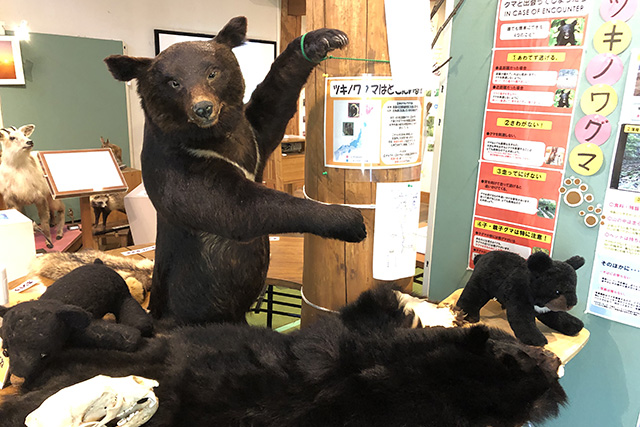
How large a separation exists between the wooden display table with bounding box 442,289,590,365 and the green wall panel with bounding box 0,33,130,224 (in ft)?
12.8

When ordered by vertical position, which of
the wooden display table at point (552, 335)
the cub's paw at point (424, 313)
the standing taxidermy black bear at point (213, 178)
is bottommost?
the wooden display table at point (552, 335)

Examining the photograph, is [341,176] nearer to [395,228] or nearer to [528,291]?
[395,228]

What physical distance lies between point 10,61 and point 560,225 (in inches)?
171

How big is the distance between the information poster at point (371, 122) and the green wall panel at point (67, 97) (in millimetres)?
3645

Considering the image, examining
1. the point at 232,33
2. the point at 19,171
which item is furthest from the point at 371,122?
the point at 19,171

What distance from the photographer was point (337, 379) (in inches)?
25.4

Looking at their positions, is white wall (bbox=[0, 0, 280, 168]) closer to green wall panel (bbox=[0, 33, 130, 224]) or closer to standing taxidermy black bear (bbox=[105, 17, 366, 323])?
green wall panel (bbox=[0, 33, 130, 224])

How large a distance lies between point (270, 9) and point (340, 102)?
16.8ft

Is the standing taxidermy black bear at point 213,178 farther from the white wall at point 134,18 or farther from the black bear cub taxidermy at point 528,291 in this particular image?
the white wall at point 134,18

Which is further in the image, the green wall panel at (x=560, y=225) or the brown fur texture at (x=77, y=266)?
the brown fur texture at (x=77, y=266)

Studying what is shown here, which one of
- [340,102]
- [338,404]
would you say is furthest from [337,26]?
[338,404]

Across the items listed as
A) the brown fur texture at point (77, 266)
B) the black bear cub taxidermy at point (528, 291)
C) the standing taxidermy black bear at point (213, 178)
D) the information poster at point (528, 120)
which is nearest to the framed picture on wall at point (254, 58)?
the brown fur texture at point (77, 266)

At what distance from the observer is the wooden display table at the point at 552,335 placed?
96cm

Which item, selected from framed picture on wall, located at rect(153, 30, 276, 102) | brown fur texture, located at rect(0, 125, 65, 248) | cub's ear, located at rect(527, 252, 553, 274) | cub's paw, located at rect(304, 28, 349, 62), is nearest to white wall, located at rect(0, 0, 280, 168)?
framed picture on wall, located at rect(153, 30, 276, 102)
